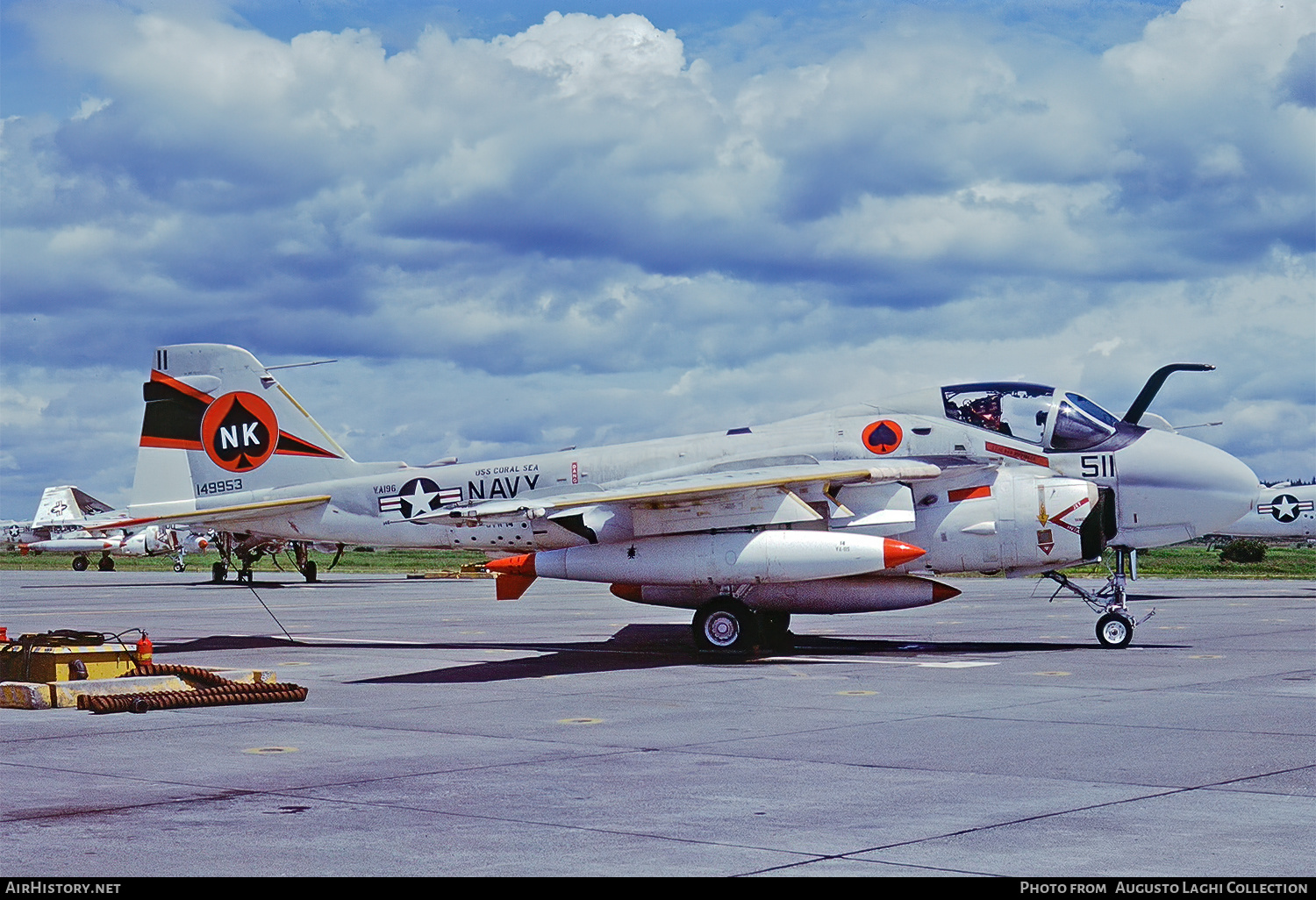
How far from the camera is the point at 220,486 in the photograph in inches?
806

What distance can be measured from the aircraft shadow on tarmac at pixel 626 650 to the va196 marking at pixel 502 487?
224cm

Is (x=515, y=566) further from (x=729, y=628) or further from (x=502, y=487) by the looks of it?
(x=729, y=628)

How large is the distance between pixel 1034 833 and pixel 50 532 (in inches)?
3532

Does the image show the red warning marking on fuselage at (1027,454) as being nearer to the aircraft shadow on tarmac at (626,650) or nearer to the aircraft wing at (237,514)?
the aircraft shadow on tarmac at (626,650)

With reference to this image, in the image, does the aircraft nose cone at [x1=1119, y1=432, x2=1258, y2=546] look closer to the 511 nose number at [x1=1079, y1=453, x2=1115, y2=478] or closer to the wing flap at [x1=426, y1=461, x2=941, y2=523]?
the 511 nose number at [x1=1079, y1=453, x2=1115, y2=478]

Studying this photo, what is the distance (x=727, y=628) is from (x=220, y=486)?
8335 mm

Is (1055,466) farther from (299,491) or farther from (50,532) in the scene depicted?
(50,532)

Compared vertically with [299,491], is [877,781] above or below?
below

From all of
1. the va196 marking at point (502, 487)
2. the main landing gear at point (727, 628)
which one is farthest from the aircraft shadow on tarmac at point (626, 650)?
the va196 marking at point (502, 487)

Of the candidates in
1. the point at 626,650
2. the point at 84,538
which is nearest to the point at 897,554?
the point at 626,650

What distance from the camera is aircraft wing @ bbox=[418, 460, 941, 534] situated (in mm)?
16375

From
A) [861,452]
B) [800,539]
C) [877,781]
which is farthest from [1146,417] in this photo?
[877,781]

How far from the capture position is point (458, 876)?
Answer: 5852 millimetres

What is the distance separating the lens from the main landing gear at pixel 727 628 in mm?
17031
